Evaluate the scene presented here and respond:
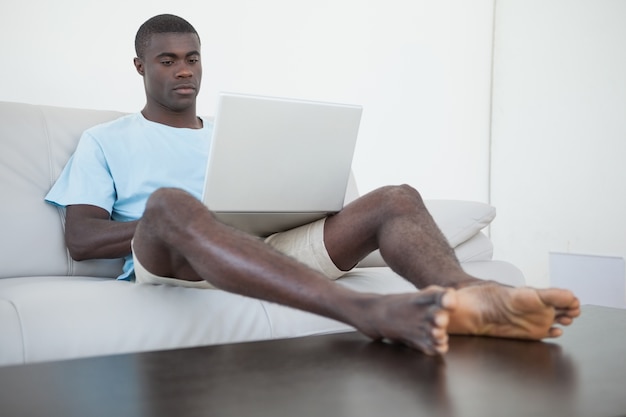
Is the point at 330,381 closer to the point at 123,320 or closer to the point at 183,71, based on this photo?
the point at 123,320

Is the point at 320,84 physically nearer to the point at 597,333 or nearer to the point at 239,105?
the point at 239,105

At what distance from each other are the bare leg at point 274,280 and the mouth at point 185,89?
2.70 ft

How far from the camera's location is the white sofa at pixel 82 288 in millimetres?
1566

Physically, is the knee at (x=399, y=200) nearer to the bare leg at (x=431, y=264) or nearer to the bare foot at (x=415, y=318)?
the bare leg at (x=431, y=264)

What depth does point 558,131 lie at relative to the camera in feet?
13.1

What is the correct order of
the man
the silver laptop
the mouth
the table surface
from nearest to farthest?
the table surface < the man < the silver laptop < the mouth

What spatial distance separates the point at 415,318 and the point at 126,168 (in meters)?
1.23

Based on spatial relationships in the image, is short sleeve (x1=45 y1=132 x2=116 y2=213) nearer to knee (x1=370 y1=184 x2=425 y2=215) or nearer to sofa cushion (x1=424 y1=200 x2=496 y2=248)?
knee (x1=370 y1=184 x2=425 y2=215)

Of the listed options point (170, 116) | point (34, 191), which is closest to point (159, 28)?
point (170, 116)

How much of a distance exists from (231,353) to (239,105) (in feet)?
1.95

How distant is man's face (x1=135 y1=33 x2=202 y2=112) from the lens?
2.37 meters

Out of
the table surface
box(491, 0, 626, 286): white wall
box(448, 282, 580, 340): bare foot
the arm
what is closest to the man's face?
the arm

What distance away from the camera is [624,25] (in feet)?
12.0

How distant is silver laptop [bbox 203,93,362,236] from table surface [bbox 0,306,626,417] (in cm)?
46
